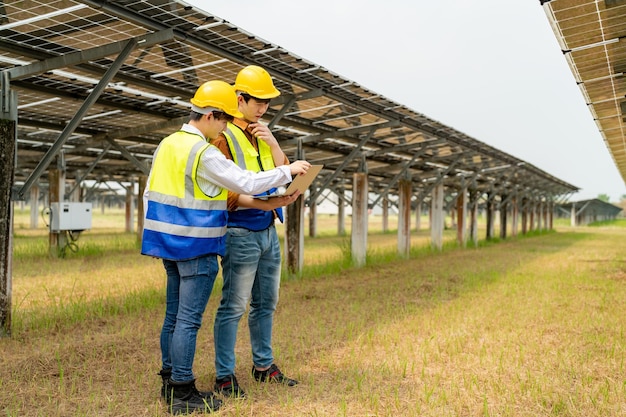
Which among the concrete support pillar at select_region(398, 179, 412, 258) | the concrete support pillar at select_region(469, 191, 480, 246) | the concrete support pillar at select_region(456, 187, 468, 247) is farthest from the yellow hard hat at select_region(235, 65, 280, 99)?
the concrete support pillar at select_region(469, 191, 480, 246)

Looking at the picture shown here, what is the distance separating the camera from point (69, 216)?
12.0m

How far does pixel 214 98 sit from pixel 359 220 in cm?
815

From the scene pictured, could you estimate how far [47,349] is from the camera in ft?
15.0

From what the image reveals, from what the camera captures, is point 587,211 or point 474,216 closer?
point 474,216

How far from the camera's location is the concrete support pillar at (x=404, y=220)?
13.2 m

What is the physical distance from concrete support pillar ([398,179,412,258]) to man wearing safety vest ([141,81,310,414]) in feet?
33.8

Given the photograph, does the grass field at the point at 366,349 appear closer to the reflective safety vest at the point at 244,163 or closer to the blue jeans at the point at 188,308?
the blue jeans at the point at 188,308

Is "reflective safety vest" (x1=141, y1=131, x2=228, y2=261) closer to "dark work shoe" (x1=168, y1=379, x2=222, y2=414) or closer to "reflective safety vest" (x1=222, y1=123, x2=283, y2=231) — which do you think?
"reflective safety vest" (x1=222, y1=123, x2=283, y2=231)

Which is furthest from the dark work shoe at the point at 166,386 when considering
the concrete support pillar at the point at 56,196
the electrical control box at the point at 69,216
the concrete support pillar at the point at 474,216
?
the concrete support pillar at the point at 474,216

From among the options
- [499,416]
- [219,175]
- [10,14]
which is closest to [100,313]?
[10,14]

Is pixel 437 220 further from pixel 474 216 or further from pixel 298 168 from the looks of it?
pixel 298 168

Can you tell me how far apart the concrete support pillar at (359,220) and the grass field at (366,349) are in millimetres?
2241

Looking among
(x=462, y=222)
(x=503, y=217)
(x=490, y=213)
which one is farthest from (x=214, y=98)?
(x=503, y=217)

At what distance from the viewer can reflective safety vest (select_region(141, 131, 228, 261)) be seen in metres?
3.05
